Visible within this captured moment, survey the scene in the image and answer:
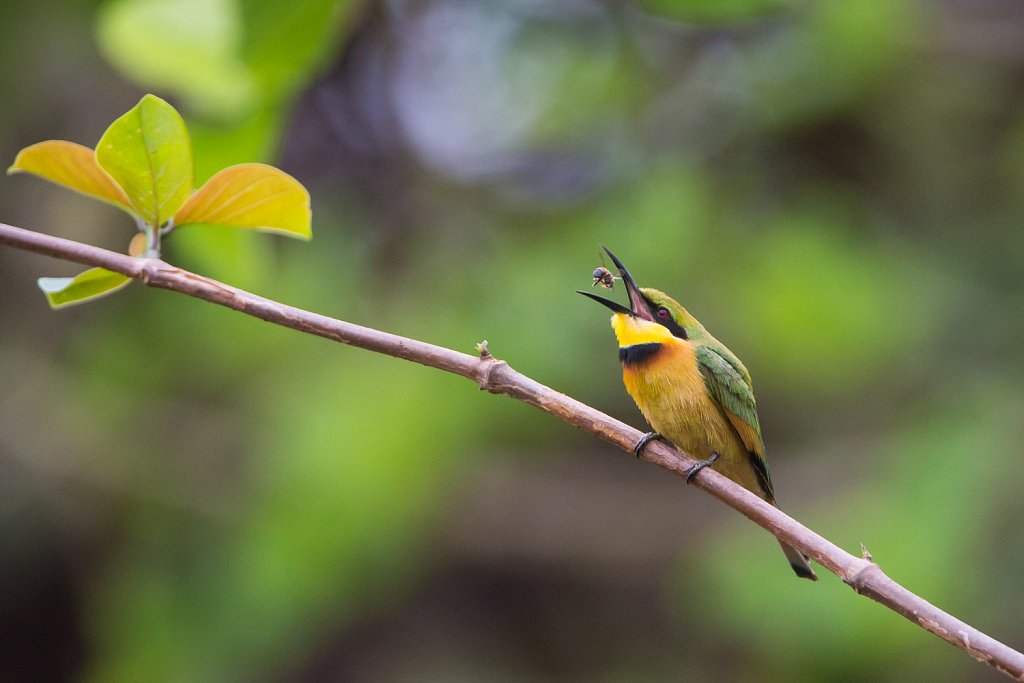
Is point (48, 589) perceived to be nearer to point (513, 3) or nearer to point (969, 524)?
point (513, 3)

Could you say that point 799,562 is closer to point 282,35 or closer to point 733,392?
point 733,392

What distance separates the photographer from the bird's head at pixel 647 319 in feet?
5.23

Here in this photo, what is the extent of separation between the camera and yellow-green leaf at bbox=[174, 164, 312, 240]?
0.83 metres

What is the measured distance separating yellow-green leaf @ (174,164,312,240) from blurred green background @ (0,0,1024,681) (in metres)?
1.89

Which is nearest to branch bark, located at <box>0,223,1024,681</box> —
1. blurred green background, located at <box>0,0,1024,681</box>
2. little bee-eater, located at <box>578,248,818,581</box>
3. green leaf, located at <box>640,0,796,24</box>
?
green leaf, located at <box>640,0,796,24</box>

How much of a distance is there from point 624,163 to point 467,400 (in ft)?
3.21

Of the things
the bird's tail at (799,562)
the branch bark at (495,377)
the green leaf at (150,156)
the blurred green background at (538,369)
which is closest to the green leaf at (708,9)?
the branch bark at (495,377)

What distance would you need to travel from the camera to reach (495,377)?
0.94m

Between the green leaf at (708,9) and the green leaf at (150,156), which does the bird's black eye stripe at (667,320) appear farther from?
the green leaf at (150,156)

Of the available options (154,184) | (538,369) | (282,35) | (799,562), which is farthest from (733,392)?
(538,369)

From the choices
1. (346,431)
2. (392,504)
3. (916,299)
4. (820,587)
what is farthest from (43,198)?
(916,299)

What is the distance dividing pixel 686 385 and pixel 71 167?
105 cm

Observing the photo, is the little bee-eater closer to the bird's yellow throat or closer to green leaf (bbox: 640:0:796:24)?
the bird's yellow throat

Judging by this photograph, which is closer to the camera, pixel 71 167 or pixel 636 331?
pixel 71 167
